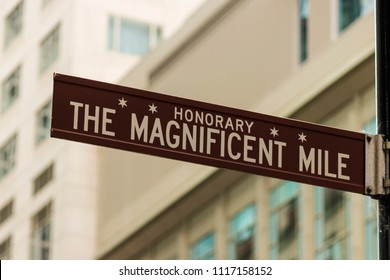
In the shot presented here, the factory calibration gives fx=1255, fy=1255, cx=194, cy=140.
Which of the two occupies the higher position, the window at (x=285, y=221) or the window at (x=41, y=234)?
the window at (x=41, y=234)

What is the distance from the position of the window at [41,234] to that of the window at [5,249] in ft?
7.06

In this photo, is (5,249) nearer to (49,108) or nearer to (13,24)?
(49,108)

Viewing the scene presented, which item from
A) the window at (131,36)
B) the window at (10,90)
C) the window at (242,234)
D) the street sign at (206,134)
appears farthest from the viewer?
the window at (10,90)

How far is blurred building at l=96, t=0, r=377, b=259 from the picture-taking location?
33.8 m

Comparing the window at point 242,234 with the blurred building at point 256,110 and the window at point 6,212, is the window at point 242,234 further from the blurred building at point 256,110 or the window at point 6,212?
the window at point 6,212

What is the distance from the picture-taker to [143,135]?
732 centimetres

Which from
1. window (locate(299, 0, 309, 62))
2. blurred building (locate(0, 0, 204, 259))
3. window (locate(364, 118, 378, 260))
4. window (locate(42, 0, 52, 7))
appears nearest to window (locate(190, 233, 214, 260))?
blurred building (locate(0, 0, 204, 259))

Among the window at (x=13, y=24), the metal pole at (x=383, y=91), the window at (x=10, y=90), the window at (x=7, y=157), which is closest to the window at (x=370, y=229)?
the window at (x=7, y=157)

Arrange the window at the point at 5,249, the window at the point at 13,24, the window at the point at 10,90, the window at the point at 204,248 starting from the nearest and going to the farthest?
the window at the point at 204,248, the window at the point at 5,249, the window at the point at 10,90, the window at the point at 13,24

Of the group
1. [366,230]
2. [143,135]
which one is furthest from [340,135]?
[366,230]

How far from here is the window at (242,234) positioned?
3769 cm

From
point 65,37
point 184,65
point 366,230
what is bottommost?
point 366,230

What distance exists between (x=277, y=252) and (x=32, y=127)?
1715cm

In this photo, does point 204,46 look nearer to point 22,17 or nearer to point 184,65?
point 184,65
